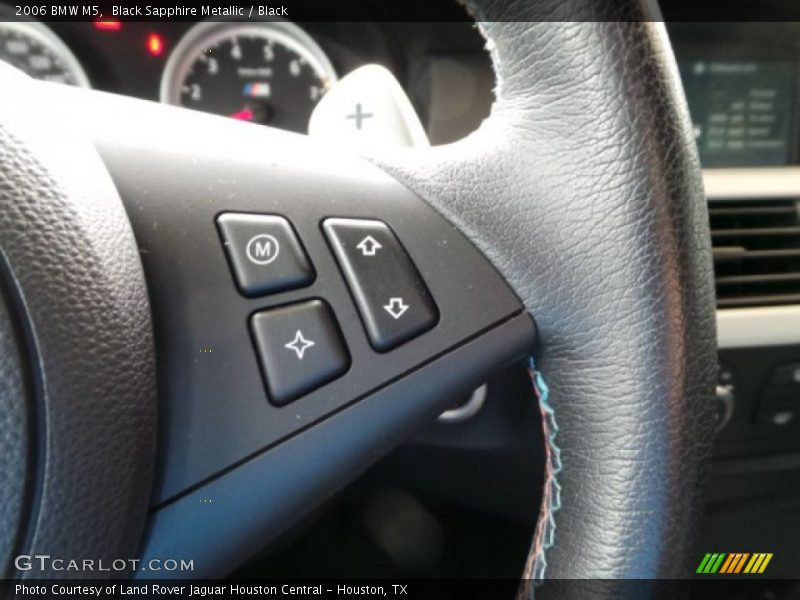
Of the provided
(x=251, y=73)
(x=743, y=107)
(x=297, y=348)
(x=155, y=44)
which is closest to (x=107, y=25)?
(x=155, y=44)

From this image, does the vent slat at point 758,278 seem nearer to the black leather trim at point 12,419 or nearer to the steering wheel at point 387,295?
the steering wheel at point 387,295

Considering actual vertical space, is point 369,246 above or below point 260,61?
below

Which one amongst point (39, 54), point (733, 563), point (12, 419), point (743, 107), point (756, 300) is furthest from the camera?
point (39, 54)

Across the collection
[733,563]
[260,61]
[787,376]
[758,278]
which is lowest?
[733,563]

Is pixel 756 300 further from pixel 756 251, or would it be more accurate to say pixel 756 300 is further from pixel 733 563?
pixel 733 563

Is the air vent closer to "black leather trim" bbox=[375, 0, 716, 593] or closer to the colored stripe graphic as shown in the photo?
the colored stripe graphic

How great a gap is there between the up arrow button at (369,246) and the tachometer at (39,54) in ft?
3.21

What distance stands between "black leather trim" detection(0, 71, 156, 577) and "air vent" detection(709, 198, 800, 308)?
2.22 feet

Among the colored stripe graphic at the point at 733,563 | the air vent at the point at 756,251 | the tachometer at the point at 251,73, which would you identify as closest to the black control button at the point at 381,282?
the air vent at the point at 756,251

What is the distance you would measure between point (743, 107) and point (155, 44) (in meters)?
0.82

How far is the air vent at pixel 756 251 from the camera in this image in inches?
37.0

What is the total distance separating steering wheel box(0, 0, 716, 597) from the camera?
1.43 ft

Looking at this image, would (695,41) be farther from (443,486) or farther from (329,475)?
(329,475)

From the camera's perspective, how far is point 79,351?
41cm
